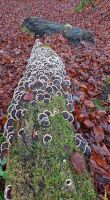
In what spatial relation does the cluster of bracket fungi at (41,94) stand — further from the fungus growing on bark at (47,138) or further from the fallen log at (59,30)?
the fallen log at (59,30)

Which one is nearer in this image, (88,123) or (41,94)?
(41,94)

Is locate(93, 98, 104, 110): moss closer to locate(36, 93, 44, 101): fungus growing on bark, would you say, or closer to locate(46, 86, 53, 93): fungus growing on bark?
locate(46, 86, 53, 93): fungus growing on bark

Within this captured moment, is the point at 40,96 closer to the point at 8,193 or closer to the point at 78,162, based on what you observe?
the point at 78,162

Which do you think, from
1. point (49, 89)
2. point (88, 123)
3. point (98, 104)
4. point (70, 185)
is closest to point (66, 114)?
point (49, 89)

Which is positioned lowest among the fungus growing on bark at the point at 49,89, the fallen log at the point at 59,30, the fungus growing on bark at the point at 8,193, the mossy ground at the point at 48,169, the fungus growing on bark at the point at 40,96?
the fungus growing on bark at the point at 8,193

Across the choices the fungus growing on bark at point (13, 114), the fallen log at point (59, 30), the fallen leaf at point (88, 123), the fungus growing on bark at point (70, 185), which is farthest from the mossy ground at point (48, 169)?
the fallen log at point (59, 30)

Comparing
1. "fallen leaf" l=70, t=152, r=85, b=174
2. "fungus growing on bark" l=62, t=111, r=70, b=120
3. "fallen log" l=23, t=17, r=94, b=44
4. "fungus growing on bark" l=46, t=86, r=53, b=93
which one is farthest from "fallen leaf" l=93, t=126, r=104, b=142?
"fallen log" l=23, t=17, r=94, b=44

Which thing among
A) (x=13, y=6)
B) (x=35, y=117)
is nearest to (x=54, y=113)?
(x=35, y=117)
